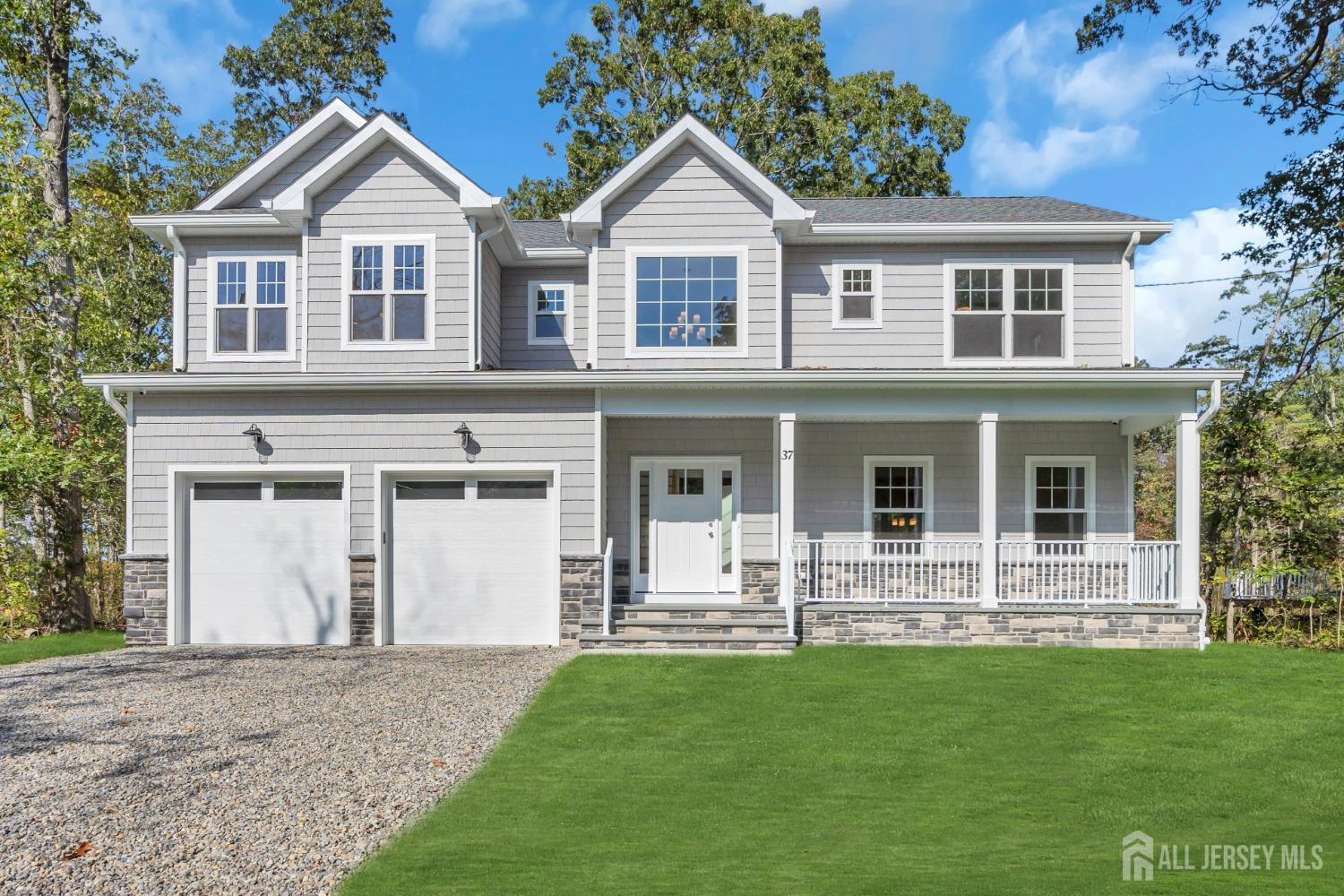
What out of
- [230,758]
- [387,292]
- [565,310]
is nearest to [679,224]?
[565,310]

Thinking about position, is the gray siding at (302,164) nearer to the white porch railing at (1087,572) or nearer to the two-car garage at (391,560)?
the two-car garage at (391,560)

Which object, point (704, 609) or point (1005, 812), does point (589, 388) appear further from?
point (1005, 812)

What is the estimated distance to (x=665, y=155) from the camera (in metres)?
13.2

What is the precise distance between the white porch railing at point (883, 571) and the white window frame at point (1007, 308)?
277cm

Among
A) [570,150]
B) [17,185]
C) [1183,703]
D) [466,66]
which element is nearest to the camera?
[1183,703]

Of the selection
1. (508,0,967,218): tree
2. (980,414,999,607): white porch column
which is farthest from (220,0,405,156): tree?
(980,414,999,607): white porch column

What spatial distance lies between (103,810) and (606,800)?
127 inches

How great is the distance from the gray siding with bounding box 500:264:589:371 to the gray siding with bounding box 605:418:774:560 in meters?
1.52

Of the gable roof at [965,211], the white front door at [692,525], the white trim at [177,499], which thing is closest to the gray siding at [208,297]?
the white trim at [177,499]

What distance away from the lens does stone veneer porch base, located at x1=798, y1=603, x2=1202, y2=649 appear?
11836mm

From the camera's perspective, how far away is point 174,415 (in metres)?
12.5

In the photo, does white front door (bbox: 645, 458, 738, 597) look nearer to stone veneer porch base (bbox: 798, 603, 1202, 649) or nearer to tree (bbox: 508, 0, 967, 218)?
stone veneer porch base (bbox: 798, 603, 1202, 649)

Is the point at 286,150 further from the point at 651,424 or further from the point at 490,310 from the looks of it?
the point at 651,424

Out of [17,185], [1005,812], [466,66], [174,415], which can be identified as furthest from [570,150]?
[1005,812]
